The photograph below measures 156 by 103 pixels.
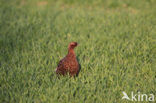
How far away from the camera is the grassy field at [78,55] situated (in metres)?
4.12

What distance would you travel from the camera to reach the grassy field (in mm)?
4121

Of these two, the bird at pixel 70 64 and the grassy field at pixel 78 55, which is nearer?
the grassy field at pixel 78 55

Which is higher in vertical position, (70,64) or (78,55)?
(70,64)

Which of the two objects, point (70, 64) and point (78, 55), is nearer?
point (70, 64)

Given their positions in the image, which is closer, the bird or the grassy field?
the grassy field

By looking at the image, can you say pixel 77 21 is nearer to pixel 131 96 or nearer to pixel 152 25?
pixel 152 25

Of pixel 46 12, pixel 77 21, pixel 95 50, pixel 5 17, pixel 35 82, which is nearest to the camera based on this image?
pixel 35 82

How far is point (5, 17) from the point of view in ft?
28.0

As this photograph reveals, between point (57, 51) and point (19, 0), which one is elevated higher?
point (19, 0)

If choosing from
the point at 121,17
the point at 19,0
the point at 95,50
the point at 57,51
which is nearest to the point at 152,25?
the point at 121,17

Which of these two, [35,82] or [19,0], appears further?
[19,0]

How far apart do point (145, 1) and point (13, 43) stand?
24.3 ft

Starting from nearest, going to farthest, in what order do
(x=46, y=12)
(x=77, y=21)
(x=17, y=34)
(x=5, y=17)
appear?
(x=17, y=34) → (x=77, y=21) → (x=5, y=17) → (x=46, y=12)

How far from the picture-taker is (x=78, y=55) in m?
5.56
